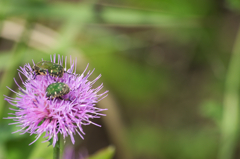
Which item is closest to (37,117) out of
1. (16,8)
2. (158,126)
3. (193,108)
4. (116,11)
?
(16,8)

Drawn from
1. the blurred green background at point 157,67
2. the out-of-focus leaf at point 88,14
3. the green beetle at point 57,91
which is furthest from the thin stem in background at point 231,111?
the green beetle at point 57,91

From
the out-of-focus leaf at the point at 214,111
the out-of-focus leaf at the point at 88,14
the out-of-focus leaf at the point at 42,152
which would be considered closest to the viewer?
the out-of-focus leaf at the point at 42,152

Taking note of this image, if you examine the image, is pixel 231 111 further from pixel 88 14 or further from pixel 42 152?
pixel 42 152

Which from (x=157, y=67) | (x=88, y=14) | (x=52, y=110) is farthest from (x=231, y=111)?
(x=52, y=110)

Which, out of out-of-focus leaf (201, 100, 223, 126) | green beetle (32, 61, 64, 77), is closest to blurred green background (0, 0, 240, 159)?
out-of-focus leaf (201, 100, 223, 126)

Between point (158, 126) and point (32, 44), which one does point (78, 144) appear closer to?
point (158, 126)

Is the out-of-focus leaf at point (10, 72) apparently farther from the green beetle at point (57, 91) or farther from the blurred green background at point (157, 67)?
the green beetle at point (57, 91)
